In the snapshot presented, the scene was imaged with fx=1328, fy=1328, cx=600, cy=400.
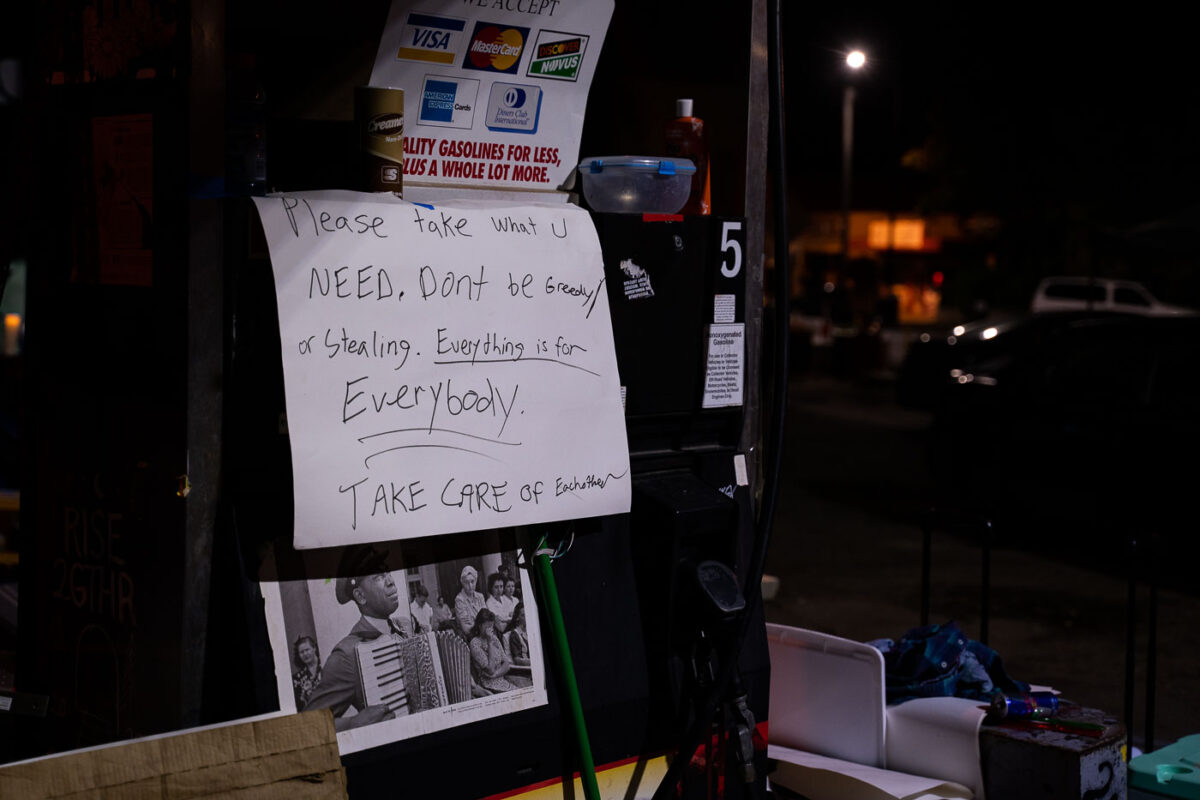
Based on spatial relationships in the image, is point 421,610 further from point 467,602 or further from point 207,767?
point 207,767

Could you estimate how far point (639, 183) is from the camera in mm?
3453

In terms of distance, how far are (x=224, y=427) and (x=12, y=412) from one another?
566cm

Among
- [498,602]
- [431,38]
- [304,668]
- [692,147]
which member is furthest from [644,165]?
[304,668]

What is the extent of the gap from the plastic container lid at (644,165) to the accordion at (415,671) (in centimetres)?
129

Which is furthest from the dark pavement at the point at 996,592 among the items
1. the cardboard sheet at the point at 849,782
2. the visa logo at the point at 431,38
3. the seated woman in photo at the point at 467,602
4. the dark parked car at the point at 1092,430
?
the visa logo at the point at 431,38

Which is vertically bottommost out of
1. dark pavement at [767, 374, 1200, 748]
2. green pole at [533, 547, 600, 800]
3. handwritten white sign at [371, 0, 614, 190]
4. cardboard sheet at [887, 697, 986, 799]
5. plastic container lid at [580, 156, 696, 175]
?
dark pavement at [767, 374, 1200, 748]

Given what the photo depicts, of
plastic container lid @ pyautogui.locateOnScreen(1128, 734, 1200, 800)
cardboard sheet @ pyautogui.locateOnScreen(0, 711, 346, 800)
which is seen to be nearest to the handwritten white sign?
cardboard sheet @ pyautogui.locateOnScreen(0, 711, 346, 800)

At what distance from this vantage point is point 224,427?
2592 mm

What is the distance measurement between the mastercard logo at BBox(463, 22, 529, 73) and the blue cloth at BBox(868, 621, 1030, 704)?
203 cm

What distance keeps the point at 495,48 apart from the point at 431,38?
0.19 metres

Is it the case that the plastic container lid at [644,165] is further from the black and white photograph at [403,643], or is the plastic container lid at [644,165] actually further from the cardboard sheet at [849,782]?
the cardboard sheet at [849,782]

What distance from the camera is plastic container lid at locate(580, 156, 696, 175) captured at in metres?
3.38

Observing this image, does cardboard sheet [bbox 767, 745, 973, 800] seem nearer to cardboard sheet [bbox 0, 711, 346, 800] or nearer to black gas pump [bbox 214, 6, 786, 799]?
black gas pump [bbox 214, 6, 786, 799]

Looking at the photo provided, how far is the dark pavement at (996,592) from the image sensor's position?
6.81 meters
